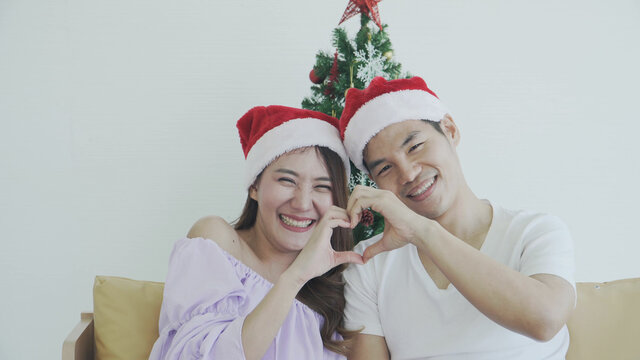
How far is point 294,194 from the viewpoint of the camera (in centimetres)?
151

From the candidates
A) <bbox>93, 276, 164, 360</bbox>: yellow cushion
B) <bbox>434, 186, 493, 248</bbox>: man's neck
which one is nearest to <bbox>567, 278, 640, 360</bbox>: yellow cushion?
<bbox>434, 186, 493, 248</bbox>: man's neck

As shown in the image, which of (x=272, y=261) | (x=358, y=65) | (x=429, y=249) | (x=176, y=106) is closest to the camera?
(x=429, y=249)

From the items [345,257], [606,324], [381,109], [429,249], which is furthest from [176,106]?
[606,324]

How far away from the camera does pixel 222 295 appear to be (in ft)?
4.27

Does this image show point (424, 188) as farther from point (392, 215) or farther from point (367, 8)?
point (367, 8)

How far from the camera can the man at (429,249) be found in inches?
46.6

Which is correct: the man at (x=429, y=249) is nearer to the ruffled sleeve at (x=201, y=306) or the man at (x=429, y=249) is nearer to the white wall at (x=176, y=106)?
the ruffled sleeve at (x=201, y=306)

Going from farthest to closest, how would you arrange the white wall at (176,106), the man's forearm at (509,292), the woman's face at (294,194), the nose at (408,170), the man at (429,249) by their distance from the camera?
the white wall at (176,106) → the woman's face at (294,194) → the nose at (408,170) → the man at (429,249) → the man's forearm at (509,292)

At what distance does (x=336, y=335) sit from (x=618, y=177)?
1952 mm

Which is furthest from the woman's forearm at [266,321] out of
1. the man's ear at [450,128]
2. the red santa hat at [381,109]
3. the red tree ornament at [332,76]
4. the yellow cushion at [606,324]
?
the yellow cushion at [606,324]

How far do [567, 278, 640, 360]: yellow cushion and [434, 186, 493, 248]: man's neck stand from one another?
51 cm

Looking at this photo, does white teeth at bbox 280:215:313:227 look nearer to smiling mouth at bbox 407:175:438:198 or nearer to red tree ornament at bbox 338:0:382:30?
smiling mouth at bbox 407:175:438:198

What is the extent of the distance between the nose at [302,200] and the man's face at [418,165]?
0.79ft

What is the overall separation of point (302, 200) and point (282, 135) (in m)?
0.24
